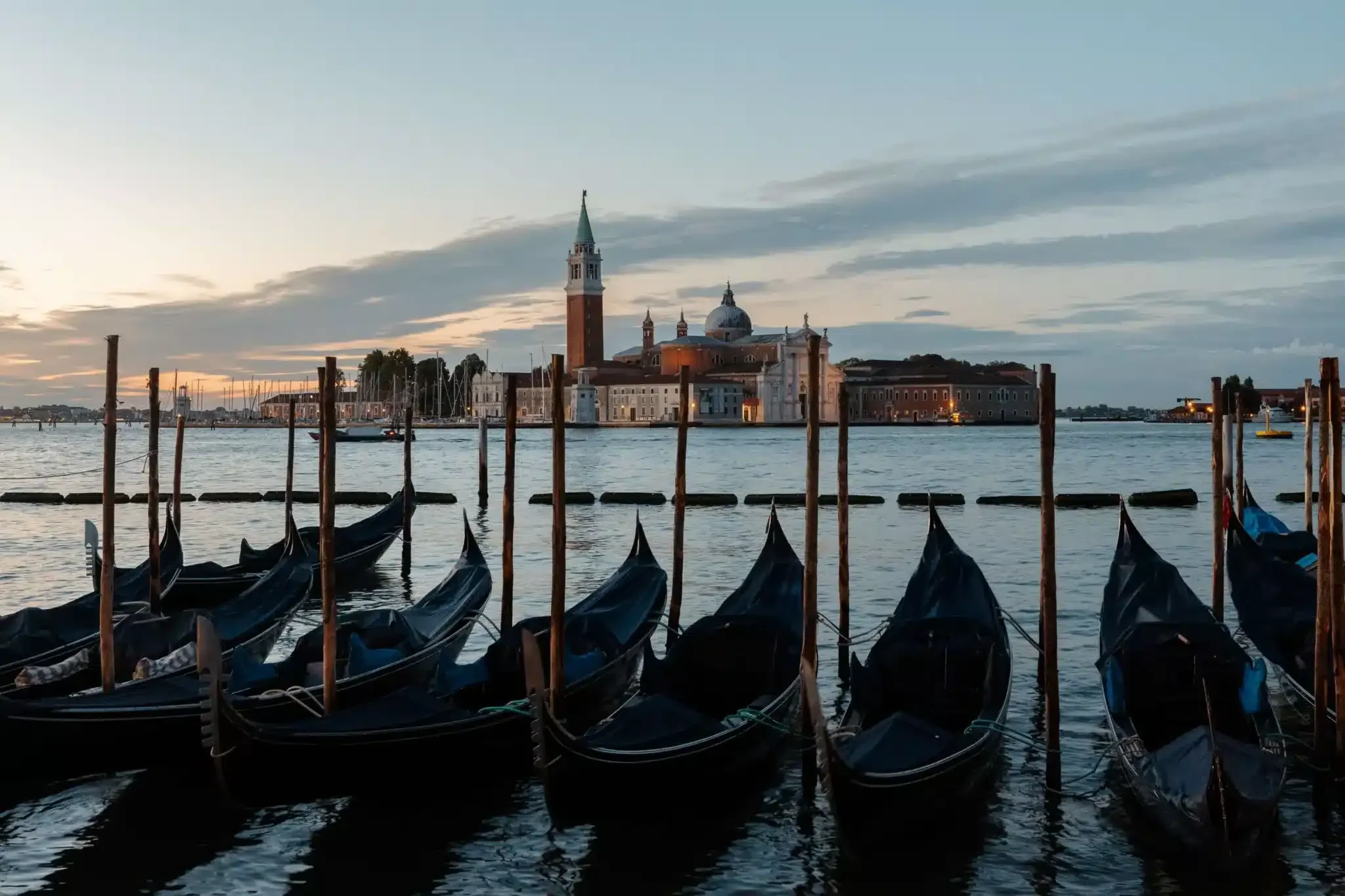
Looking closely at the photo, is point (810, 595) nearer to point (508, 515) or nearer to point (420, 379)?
point (508, 515)

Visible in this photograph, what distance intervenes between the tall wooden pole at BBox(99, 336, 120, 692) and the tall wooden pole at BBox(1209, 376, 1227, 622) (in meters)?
6.85

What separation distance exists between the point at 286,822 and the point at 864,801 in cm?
257

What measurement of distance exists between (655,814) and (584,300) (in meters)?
91.2

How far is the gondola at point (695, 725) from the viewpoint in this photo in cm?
537


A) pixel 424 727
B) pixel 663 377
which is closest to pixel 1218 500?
pixel 424 727

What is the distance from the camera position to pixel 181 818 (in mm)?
5797

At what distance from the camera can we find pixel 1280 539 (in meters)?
10.8

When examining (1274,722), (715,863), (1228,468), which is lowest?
(715,863)

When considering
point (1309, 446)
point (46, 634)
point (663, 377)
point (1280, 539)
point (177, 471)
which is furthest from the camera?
point (663, 377)

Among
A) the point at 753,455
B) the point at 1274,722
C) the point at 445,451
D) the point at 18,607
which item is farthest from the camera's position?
the point at 445,451

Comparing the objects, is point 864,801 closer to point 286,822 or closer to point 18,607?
point 286,822

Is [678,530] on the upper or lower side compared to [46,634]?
upper

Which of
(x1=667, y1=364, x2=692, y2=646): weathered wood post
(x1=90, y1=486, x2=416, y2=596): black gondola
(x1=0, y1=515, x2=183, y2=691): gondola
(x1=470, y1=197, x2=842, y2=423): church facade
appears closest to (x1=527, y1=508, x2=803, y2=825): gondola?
(x1=667, y1=364, x2=692, y2=646): weathered wood post

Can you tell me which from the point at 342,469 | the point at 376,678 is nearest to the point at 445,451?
the point at 342,469
